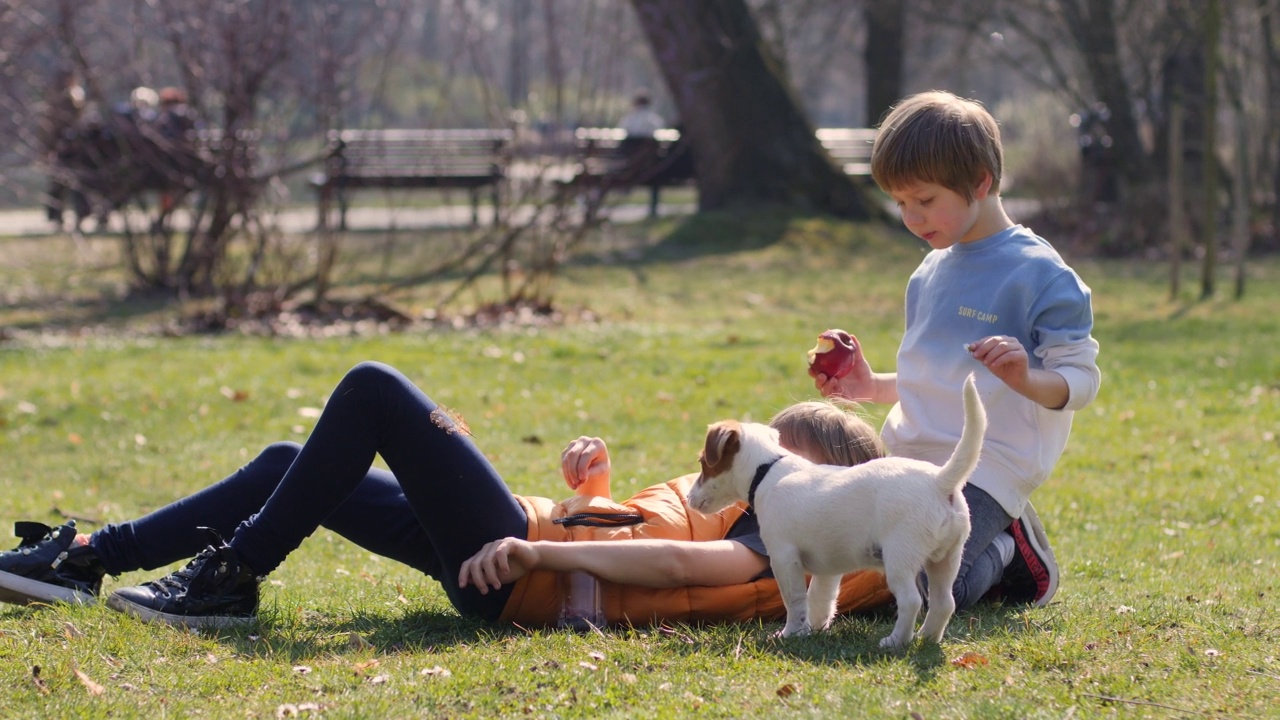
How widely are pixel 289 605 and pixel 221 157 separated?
8.02 m

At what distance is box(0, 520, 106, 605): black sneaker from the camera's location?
12.3 feet

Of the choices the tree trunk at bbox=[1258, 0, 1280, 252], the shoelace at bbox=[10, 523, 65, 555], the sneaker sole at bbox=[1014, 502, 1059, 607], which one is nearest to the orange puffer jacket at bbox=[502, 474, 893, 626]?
the sneaker sole at bbox=[1014, 502, 1059, 607]

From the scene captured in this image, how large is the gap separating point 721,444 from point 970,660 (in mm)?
788

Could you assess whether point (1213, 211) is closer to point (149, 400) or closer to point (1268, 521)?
→ point (1268, 521)

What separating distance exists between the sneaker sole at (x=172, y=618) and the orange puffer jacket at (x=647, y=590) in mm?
756

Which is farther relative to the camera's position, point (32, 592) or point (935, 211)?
point (32, 592)

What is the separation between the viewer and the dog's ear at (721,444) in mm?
3293

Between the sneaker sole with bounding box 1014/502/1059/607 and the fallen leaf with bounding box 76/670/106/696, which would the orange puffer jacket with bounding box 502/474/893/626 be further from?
the fallen leaf with bounding box 76/670/106/696

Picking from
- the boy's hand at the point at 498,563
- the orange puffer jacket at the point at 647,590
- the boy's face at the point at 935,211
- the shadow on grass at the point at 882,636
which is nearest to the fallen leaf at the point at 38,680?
the boy's hand at the point at 498,563

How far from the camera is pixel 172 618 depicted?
3592 millimetres

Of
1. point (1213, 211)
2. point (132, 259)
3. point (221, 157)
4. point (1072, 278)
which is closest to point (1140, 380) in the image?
point (1213, 211)

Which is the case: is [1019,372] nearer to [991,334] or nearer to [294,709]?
[991,334]

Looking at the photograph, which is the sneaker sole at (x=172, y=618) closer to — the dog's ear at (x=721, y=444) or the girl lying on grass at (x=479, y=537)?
the girl lying on grass at (x=479, y=537)

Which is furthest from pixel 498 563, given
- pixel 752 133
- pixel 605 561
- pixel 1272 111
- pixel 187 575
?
pixel 1272 111
